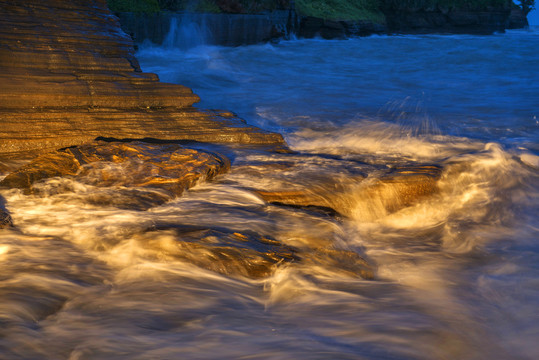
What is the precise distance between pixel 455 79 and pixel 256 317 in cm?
1268

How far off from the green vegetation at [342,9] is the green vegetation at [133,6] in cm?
1194

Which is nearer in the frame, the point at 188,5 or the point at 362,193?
the point at 362,193

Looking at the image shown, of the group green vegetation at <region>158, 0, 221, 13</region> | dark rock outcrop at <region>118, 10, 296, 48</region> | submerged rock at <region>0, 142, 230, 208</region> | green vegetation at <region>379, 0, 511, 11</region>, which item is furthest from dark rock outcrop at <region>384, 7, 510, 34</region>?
submerged rock at <region>0, 142, 230, 208</region>

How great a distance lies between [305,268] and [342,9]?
102 feet

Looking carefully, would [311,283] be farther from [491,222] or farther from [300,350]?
[491,222]

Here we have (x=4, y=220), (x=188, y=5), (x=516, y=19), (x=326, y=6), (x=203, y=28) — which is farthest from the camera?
(x=516, y=19)

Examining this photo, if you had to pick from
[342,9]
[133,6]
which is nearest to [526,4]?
[342,9]

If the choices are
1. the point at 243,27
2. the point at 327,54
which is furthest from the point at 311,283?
the point at 243,27

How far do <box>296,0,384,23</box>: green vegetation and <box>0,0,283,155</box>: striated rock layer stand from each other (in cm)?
2197

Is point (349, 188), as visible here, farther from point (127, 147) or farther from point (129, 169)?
point (127, 147)

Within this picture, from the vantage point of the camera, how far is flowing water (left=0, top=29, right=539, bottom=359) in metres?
2.83

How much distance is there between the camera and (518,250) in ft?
14.5

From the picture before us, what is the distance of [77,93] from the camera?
19.8 feet

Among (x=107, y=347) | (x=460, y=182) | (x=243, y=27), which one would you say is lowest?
(x=107, y=347)
